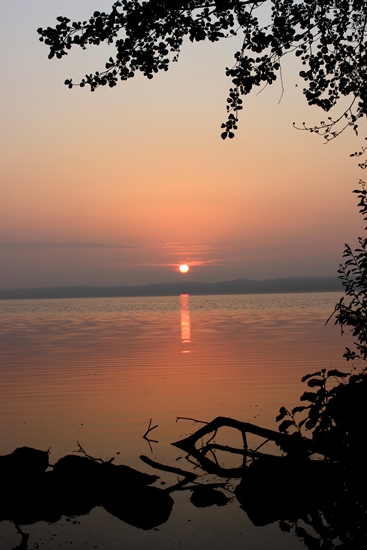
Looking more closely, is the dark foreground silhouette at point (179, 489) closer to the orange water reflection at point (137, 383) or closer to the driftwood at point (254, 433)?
the driftwood at point (254, 433)

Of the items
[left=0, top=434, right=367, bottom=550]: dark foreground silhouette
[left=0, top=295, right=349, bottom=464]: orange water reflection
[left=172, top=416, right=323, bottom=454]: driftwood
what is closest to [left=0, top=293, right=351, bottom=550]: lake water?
[left=0, top=295, right=349, bottom=464]: orange water reflection

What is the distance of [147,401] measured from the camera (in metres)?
17.1

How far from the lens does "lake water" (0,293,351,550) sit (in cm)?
850

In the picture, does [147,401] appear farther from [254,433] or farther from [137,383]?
[254,433]

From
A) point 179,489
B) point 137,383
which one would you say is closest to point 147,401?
Result: point 137,383

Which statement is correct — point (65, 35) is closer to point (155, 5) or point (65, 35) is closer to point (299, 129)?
point (155, 5)

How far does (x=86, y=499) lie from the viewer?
9672 mm

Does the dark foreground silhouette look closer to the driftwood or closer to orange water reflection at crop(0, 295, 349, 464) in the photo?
the driftwood

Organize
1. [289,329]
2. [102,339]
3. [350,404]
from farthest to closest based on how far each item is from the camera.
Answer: [289,329], [102,339], [350,404]

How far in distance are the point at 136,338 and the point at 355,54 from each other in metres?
29.1

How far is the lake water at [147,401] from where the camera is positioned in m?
8.50

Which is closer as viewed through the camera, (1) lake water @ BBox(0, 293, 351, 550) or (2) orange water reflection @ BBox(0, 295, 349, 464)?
(1) lake water @ BBox(0, 293, 351, 550)

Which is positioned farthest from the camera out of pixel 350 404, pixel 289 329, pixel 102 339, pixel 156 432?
pixel 289 329

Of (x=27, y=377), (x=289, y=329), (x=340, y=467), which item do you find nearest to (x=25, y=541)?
(x=340, y=467)
